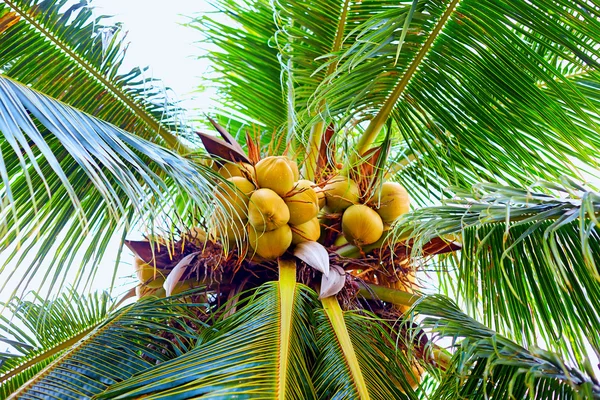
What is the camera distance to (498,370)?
1391 millimetres

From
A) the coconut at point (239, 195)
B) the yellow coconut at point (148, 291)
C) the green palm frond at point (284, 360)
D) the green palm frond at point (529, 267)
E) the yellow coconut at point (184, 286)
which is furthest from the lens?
the yellow coconut at point (148, 291)

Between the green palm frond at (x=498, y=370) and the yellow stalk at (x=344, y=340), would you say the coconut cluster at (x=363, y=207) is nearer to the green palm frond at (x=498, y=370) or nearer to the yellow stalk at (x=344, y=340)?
the yellow stalk at (x=344, y=340)

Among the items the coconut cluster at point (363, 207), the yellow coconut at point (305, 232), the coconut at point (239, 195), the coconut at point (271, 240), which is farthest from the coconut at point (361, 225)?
the coconut at point (239, 195)

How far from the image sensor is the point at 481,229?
1928mm

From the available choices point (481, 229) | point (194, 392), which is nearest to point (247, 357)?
point (194, 392)

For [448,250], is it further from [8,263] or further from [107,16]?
[107,16]

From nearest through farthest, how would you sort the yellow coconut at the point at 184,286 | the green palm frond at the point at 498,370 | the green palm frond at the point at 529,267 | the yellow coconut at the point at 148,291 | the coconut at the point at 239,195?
the green palm frond at the point at 498,370, the green palm frond at the point at 529,267, the coconut at the point at 239,195, the yellow coconut at the point at 184,286, the yellow coconut at the point at 148,291

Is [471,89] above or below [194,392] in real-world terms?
above

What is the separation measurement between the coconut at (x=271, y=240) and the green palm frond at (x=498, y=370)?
1.72ft

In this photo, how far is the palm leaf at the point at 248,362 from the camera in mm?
1262

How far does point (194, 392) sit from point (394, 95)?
1.28 m

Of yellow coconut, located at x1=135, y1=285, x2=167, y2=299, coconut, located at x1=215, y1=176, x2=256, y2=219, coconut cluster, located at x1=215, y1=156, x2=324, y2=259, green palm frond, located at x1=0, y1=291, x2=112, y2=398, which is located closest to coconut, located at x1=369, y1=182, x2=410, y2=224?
coconut cluster, located at x1=215, y1=156, x2=324, y2=259

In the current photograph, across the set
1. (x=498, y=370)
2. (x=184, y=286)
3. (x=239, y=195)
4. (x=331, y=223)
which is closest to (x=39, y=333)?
(x=184, y=286)

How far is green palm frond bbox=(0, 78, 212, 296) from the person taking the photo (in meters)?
1.19
